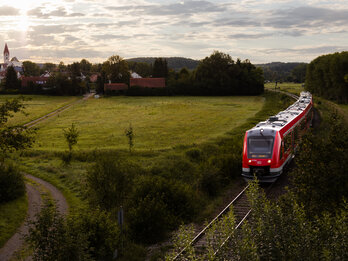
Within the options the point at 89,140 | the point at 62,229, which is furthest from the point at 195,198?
the point at 89,140

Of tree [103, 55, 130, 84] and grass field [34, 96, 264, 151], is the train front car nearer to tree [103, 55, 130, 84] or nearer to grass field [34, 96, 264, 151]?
grass field [34, 96, 264, 151]

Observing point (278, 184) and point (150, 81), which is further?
point (150, 81)

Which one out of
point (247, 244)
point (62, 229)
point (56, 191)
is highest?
point (247, 244)

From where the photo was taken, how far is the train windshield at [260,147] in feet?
70.3

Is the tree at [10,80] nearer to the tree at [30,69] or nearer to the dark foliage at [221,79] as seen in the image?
the dark foliage at [221,79]

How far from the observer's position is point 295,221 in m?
9.16

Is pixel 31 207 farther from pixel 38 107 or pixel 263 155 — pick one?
pixel 38 107

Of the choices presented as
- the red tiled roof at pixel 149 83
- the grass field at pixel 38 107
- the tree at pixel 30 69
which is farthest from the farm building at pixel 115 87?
the tree at pixel 30 69

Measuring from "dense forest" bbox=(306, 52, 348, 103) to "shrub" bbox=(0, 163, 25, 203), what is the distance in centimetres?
6747

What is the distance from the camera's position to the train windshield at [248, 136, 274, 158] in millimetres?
21434

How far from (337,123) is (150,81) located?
10199cm

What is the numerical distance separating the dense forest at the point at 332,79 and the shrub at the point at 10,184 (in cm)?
6747

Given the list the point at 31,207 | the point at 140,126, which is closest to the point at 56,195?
the point at 31,207

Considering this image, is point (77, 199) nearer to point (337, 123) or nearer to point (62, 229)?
point (62, 229)
